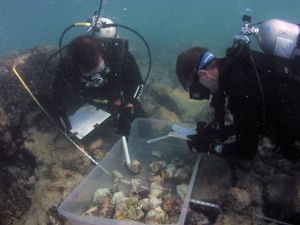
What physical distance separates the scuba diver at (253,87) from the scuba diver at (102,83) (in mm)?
1943

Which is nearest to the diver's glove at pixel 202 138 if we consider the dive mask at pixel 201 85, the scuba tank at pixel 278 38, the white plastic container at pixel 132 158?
the white plastic container at pixel 132 158

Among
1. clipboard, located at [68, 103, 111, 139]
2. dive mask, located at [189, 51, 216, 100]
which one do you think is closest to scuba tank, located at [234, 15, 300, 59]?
dive mask, located at [189, 51, 216, 100]

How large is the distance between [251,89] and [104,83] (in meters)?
3.03

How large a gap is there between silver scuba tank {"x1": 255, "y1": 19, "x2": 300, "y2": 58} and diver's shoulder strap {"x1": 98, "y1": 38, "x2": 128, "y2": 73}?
2.69 meters

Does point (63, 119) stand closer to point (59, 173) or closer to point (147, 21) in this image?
point (59, 173)

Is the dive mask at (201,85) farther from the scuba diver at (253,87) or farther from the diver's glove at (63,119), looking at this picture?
the diver's glove at (63,119)

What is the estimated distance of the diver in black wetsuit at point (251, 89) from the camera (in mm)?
3057

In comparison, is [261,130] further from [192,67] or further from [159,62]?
[159,62]

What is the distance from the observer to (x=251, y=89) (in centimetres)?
302

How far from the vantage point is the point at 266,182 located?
155 inches

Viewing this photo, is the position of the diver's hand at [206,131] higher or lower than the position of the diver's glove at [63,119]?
higher

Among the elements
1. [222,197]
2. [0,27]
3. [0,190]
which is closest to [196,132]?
[222,197]

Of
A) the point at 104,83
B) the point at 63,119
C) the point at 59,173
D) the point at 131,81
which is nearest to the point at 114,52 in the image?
the point at 104,83

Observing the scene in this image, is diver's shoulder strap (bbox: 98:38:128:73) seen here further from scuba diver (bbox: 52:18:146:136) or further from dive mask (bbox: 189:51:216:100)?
dive mask (bbox: 189:51:216:100)
